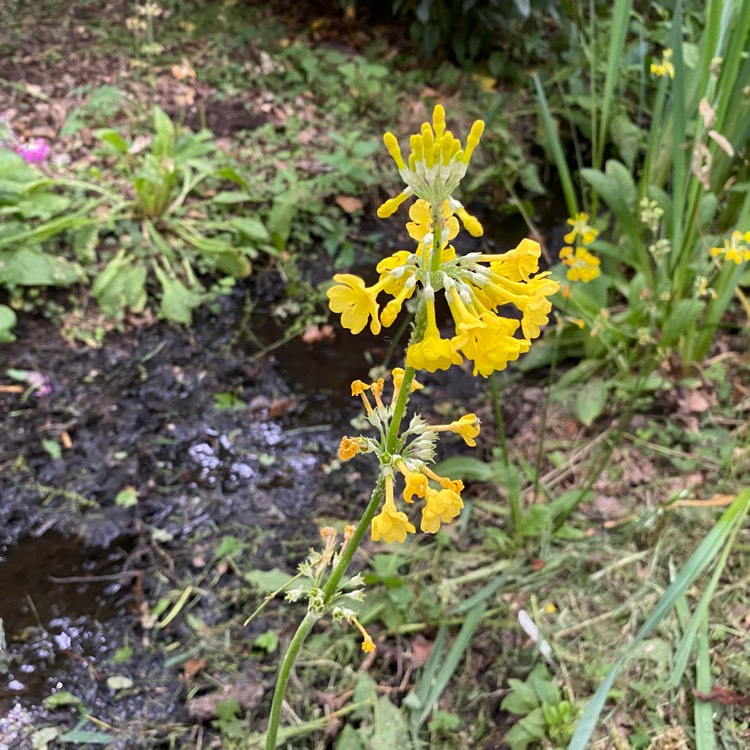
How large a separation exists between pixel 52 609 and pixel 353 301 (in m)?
1.65

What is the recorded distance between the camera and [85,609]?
1.99 meters

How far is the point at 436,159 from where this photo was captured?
A: 2.83ft

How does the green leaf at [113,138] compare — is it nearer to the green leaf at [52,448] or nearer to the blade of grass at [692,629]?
the green leaf at [52,448]

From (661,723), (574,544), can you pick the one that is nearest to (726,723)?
(661,723)

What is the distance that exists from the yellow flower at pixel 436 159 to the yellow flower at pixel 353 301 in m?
0.17

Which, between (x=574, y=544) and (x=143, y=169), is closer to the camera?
(x=574, y=544)

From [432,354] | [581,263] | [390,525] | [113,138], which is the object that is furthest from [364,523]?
[113,138]

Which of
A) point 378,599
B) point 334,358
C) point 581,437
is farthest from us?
point 334,358

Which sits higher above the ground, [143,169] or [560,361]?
[143,169]

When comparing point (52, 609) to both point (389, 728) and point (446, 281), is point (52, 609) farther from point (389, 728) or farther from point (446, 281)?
point (446, 281)

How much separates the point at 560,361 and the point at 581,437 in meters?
0.45

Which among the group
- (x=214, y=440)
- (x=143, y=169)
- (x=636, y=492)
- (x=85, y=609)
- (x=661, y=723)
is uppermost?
(x=143, y=169)

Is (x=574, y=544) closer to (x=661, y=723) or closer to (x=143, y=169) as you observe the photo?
(x=661, y=723)

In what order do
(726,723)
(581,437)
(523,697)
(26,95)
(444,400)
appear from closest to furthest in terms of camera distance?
(726,723) → (523,697) → (581,437) → (444,400) → (26,95)
